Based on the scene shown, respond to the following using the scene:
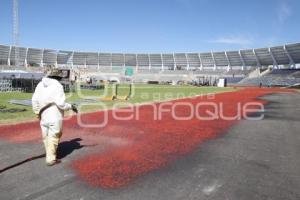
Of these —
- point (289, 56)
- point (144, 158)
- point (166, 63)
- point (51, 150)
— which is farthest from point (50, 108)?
Result: point (166, 63)

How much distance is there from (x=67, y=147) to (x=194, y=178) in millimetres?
3602

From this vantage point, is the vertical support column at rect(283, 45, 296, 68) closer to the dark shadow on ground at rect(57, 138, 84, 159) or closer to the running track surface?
the running track surface

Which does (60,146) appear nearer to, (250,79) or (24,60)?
(250,79)

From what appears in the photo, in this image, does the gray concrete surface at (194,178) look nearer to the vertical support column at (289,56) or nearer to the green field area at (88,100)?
the green field area at (88,100)

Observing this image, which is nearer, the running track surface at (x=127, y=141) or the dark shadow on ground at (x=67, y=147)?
the running track surface at (x=127, y=141)

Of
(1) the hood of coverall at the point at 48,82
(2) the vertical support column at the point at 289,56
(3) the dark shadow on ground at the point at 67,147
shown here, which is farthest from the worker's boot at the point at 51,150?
(2) the vertical support column at the point at 289,56

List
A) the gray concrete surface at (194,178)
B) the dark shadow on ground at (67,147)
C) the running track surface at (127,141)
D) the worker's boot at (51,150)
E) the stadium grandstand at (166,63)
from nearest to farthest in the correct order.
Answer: the gray concrete surface at (194,178) < the running track surface at (127,141) < the worker's boot at (51,150) < the dark shadow on ground at (67,147) < the stadium grandstand at (166,63)

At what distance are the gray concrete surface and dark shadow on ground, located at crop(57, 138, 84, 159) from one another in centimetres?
19

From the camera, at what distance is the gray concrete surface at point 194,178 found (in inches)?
173

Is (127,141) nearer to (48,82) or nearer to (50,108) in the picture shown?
(50,108)

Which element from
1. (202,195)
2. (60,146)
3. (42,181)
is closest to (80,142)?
(60,146)

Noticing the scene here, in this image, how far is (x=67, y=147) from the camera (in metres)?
7.39

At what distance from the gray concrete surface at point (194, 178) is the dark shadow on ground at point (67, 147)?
0.64 ft

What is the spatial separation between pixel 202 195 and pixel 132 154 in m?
2.67
